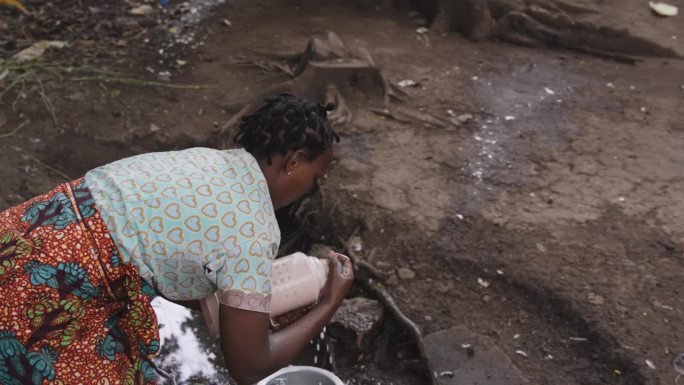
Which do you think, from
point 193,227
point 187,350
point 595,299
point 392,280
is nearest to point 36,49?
point 187,350

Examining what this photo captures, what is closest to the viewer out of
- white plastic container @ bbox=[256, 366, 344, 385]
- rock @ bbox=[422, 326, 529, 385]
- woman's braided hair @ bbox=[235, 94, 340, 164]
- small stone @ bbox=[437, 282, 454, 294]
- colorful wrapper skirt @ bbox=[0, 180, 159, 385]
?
colorful wrapper skirt @ bbox=[0, 180, 159, 385]

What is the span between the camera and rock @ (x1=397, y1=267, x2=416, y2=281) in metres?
3.05

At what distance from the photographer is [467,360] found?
105 inches

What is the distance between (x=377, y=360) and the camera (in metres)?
2.83

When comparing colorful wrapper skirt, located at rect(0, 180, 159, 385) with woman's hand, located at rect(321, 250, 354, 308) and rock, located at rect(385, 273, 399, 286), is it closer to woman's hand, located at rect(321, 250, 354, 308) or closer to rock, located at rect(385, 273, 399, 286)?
woman's hand, located at rect(321, 250, 354, 308)

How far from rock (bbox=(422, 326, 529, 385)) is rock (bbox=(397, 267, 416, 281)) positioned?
32 centimetres

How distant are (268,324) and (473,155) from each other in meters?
2.43

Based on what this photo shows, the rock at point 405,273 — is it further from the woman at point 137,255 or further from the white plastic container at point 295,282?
the woman at point 137,255

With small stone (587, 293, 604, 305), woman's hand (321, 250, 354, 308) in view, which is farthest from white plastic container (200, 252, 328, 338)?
small stone (587, 293, 604, 305)

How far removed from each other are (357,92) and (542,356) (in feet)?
7.67

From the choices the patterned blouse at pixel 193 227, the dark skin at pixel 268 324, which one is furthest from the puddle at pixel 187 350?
the patterned blouse at pixel 193 227

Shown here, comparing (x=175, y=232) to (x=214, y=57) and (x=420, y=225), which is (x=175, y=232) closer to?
(x=420, y=225)

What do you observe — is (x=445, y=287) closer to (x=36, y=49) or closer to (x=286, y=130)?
(x=286, y=130)

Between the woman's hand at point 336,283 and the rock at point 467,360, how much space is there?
2.60 feet
